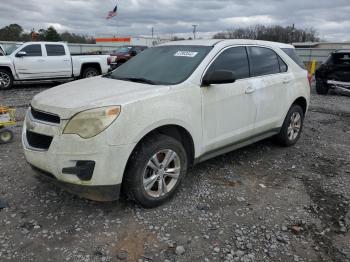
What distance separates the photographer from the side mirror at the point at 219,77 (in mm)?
3875

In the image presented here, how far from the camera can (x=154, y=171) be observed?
3.61 meters

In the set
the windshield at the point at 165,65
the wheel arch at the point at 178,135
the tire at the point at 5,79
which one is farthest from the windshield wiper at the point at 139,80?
the tire at the point at 5,79

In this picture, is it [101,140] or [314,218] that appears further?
[314,218]

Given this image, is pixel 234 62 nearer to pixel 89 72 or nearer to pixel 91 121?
pixel 91 121

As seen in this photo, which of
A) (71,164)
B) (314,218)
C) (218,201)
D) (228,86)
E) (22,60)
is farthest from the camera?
(22,60)

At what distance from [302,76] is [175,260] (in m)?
4.10

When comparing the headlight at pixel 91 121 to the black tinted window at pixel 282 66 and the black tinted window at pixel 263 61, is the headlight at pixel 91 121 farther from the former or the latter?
the black tinted window at pixel 282 66

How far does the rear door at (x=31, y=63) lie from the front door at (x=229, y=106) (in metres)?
10.3

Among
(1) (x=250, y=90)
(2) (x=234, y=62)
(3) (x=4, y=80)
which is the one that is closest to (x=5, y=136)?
(2) (x=234, y=62)

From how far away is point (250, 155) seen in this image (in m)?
5.50

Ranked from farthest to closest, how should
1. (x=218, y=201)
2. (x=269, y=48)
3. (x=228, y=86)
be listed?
(x=269, y=48)
(x=228, y=86)
(x=218, y=201)

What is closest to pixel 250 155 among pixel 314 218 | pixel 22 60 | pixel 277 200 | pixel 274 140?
pixel 274 140

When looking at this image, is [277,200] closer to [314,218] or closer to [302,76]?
[314,218]

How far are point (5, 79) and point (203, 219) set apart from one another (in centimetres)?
1134
